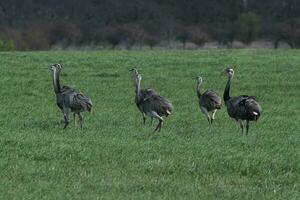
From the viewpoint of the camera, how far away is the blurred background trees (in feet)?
304

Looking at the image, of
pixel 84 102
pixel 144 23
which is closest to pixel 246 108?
pixel 84 102

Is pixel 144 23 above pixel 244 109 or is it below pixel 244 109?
below

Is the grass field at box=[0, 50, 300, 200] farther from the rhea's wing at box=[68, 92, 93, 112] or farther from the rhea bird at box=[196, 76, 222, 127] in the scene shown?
the rhea's wing at box=[68, 92, 93, 112]

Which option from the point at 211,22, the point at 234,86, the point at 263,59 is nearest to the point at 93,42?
the point at 211,22

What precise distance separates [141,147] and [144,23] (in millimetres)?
100414

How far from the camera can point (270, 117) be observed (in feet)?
73.7

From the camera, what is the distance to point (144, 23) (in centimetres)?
11544

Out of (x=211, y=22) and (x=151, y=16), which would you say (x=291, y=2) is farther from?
(x=151, y=16)

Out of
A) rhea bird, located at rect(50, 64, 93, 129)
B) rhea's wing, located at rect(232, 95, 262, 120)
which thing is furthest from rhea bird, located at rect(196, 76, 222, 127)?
rhea bird, located at rect(50, 64, 93, 129)

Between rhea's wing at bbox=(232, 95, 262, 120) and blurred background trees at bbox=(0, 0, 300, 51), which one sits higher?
rhea's wing at bbox=(232, 95, 262, 120)

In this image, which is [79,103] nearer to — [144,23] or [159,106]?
[159,106]

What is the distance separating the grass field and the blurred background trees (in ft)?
178

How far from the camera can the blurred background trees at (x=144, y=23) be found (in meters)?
92.8

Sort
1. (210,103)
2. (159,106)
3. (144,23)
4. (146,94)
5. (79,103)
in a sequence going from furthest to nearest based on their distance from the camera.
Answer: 1. (144,23)
2. (146,94)
3. (210,103)
4. (79,103)
5. (159,106)
